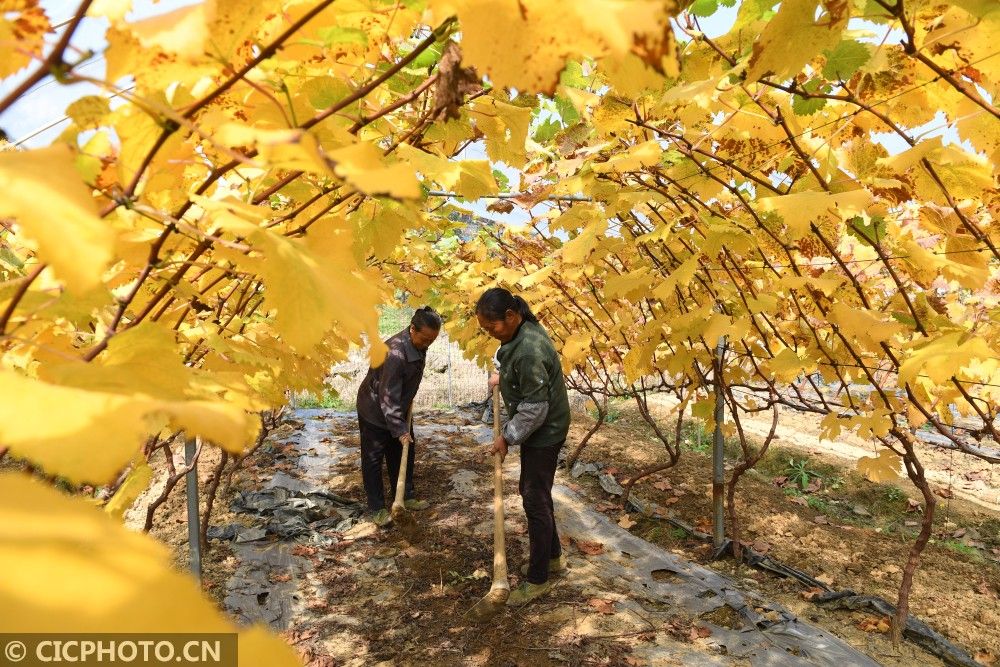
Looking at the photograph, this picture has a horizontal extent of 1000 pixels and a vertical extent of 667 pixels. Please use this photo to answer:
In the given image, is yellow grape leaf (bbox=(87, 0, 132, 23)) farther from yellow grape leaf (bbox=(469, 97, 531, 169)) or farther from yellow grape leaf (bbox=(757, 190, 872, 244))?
yellow grape leaf (bbox=(757, 190, 872, 244))

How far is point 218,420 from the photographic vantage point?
0.38 metres

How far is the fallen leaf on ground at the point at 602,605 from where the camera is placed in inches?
133

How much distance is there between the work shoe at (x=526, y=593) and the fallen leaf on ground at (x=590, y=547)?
0.68 metres

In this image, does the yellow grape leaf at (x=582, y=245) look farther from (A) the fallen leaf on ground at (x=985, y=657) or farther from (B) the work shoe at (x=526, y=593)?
(A) the fallen leaf on ground at (x=985, y=657)

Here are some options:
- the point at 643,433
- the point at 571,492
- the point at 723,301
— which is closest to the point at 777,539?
the point at 571,492

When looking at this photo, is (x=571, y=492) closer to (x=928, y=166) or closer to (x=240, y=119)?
(x=928, y=166)

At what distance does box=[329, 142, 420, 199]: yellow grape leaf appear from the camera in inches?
16.8

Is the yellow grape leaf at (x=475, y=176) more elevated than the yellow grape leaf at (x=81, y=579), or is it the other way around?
the yellow grape leaf at (x=475, y=176)

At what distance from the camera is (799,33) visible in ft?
3.04

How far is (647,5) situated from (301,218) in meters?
1.00

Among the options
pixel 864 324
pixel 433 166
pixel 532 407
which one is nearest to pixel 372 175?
pixel 433 166

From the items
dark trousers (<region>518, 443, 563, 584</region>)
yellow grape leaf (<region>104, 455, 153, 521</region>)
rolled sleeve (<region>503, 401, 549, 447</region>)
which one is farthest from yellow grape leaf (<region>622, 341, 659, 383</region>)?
yellow grape leaf (<region>104, 455, 153, 521</region>)

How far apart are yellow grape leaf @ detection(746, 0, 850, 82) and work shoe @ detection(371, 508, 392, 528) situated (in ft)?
16.0

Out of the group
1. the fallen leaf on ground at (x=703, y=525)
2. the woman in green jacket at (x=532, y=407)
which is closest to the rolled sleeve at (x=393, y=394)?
the woman in green jacket at (x=532, y=407)
